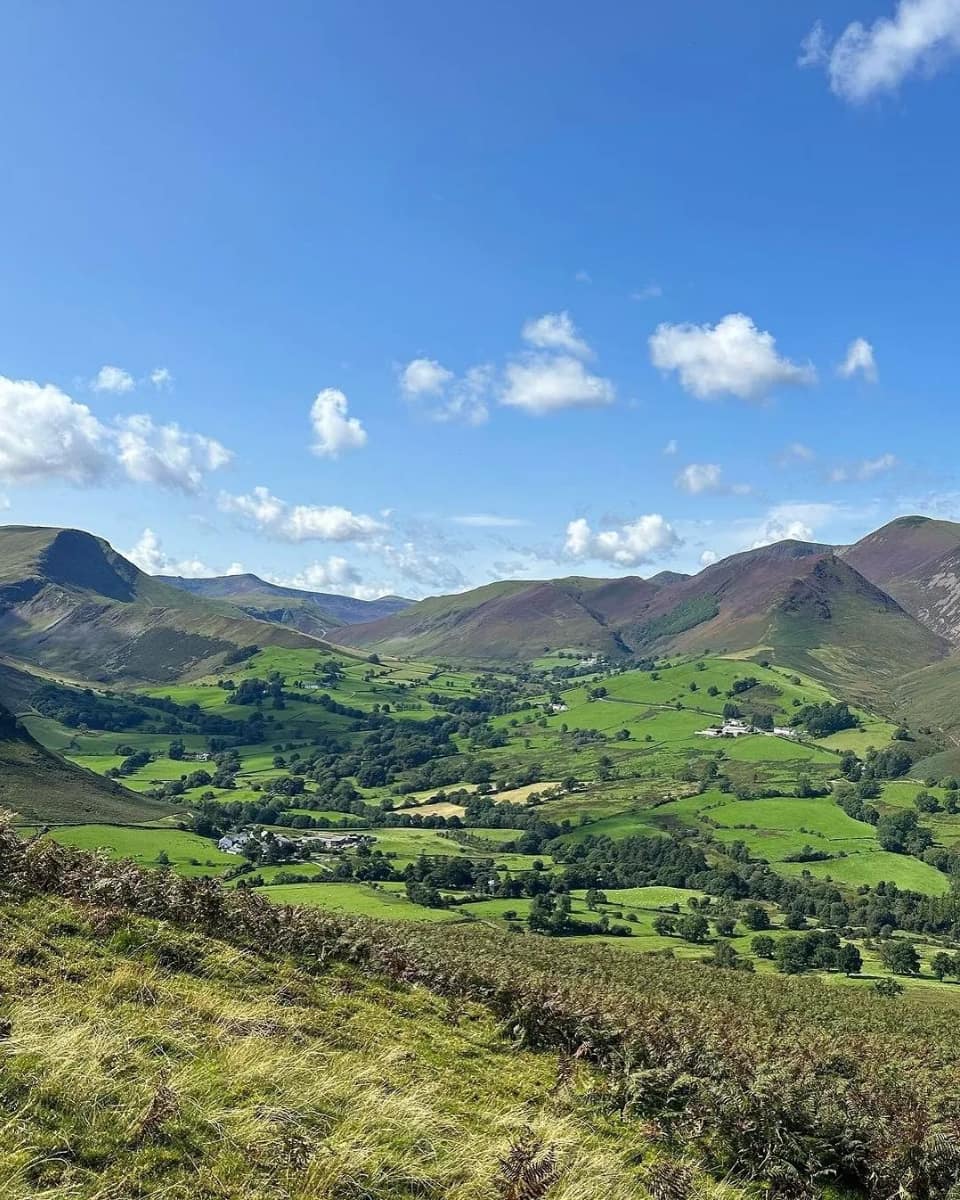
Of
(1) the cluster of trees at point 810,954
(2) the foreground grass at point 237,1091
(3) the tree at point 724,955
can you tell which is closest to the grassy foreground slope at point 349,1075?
(2) the foreground grass at point 237,1091

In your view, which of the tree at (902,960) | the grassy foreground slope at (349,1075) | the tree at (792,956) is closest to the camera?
the grassy foreground slope at (349,1075)

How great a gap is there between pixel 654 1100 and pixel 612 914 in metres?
105

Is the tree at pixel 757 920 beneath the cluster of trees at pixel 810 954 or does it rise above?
beneath

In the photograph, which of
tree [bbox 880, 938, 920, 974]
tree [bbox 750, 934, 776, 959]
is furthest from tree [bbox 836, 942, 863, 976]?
tree [bbox 750, 934, 776, 959]

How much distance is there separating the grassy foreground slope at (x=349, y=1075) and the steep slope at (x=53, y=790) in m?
130

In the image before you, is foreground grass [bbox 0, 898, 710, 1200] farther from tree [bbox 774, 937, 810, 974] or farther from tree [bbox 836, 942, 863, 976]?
tree [bbox 836, 942, 863, 976]

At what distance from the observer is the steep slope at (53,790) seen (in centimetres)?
13875

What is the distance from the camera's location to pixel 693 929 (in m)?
100

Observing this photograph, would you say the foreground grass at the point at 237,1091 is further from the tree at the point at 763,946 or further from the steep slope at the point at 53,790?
the steep slope at the point at 53,790

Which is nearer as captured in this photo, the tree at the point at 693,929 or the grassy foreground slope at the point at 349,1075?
the grassy foreground slope at the point at 349,1075

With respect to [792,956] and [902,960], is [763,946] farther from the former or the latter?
[902,960]

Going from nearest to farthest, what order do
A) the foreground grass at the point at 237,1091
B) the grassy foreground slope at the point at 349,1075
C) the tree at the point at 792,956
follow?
the foreground grass at the point at 237,1091 < the grassy foreground slope at the point at 349,1075 < the tree at the point at 792,956

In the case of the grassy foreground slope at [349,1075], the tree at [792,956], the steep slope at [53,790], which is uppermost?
the grassy foreground slope at [349,1075]

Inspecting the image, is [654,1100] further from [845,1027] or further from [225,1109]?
[845,1027]
